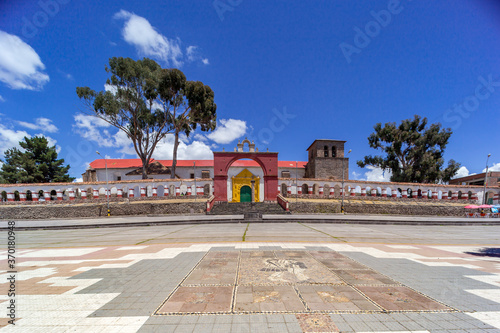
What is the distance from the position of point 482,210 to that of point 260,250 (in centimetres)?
3232

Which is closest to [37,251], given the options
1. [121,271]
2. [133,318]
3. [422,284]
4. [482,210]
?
[121,271]

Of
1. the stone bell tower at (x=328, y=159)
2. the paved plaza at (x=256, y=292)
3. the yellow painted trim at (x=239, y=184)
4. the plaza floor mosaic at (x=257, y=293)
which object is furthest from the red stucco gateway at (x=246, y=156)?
the plaza floor mosaic at (x=257, y=293)

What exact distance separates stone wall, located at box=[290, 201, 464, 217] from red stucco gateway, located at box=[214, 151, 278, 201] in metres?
3.34

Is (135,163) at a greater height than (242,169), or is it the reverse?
(135,163)

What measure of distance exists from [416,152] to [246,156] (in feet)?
91.0

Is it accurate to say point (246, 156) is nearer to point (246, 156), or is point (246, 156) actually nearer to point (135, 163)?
point (246, 156)

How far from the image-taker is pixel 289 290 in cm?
386

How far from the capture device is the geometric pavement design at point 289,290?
10.7 feet

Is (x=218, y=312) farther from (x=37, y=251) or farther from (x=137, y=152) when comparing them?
(x=137, y=152)

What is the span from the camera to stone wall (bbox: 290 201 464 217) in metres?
21.7

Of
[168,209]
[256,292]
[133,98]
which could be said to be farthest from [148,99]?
[256,292]

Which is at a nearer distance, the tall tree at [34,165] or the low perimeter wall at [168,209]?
the low perimeter wall at [168,209]

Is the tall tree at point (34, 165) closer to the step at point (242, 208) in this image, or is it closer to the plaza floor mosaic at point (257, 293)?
the step at point (242, 208)

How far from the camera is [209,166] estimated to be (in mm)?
34375
